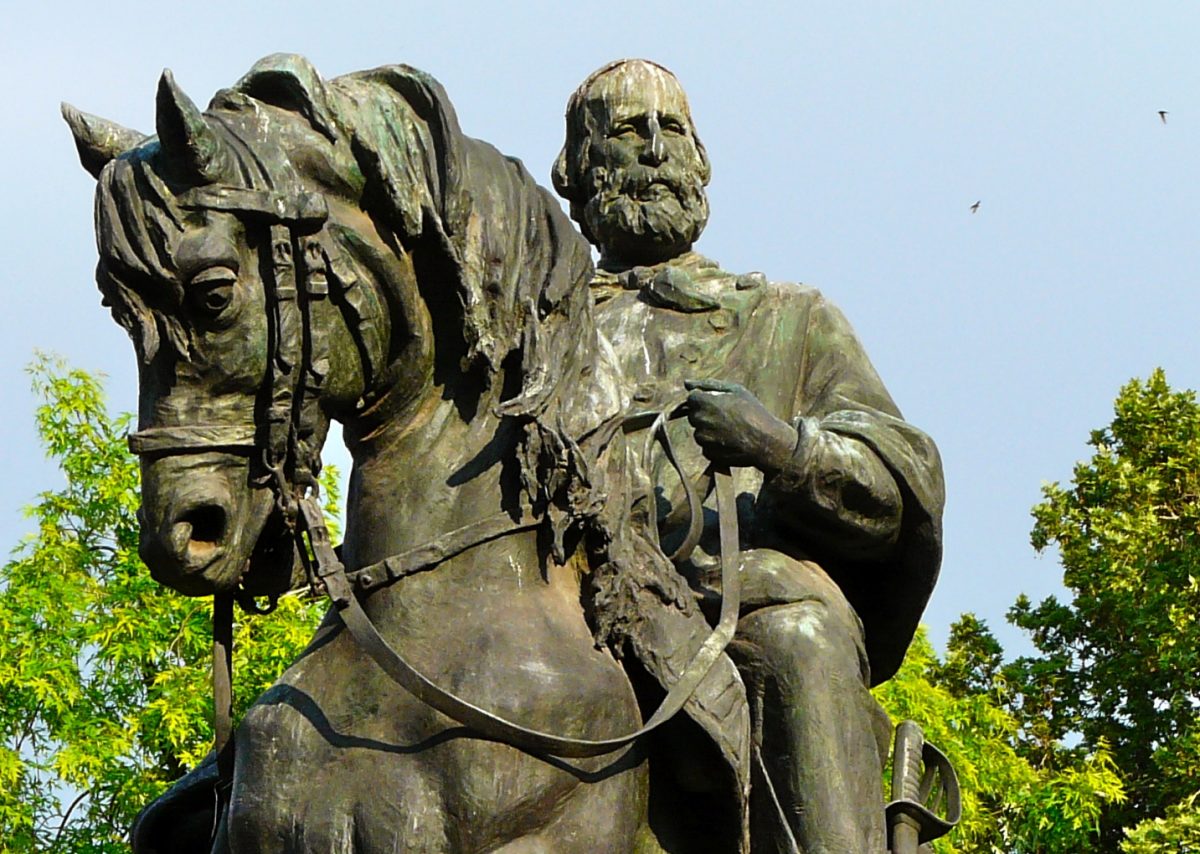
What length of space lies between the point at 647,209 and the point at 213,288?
86.1 inches

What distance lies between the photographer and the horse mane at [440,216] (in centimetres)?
526

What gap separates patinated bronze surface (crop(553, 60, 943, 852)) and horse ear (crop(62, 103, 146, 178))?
1413 mm

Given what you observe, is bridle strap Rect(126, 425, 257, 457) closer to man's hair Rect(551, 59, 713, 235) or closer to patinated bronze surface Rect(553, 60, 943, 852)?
patinated bronze surface Rect(553, 60, 943, 852)

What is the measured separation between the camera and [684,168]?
23.5 feet

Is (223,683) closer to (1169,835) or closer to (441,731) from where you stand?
(441,731)

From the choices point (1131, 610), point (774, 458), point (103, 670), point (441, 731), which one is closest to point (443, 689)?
point (441, 731)

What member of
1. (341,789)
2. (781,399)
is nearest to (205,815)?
(341,789)

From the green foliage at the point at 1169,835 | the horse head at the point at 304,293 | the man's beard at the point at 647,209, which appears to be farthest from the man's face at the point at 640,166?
the green foliage at the point at 1169,835

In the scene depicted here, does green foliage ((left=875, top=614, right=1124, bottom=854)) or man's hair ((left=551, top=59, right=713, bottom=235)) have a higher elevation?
green foliage ((left=875, top=614, right=1124, bottom=854))

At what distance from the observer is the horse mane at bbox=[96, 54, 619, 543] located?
17.3ft

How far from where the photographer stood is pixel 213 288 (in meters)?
5.17

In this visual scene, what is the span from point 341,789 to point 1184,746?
20102mm

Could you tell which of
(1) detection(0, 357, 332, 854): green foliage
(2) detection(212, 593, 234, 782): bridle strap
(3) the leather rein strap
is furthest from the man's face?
(1) detection(0, 357, 332, 854): green foliage

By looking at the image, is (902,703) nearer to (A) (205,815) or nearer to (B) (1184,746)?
(B) (1184,746)
